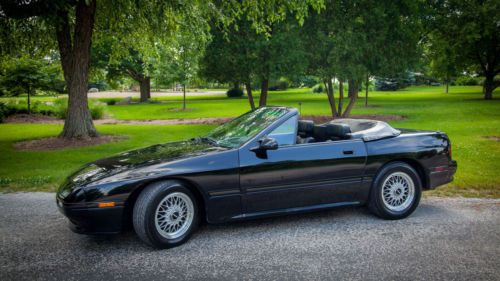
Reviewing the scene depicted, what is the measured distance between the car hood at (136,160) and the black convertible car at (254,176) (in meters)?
0.02

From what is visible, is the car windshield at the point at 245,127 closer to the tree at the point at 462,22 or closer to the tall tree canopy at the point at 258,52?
the tall tree canopy at the point at 258,52

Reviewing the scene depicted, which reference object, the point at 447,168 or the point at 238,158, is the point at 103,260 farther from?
the point at 447,168

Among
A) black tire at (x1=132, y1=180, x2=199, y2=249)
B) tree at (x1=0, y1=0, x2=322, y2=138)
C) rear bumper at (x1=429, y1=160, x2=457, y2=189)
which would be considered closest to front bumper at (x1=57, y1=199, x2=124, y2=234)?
black tire at (x1=132, y1=180, x2=199, y2=249)

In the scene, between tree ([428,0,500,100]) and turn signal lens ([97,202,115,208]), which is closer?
turn signal lens ([97,202,115,208])

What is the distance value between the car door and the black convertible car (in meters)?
0.01

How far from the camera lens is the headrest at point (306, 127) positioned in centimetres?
541

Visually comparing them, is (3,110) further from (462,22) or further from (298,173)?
(462,22)

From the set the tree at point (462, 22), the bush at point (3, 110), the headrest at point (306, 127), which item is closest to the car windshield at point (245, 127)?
the headrest at point (306, 127)

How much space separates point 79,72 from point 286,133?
9.65m

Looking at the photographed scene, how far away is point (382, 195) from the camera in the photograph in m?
5.10

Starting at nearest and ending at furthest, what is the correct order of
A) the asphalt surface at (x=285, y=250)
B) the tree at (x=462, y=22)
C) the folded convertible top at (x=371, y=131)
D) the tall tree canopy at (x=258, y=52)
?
the asphalt surface at (x=285, y=250) < the folded convertible top at (x=371, y=131) < the tall tree canopy at (x=258, y=52) < the tree at (x=462, y=22)

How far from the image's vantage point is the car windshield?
15.8 ft

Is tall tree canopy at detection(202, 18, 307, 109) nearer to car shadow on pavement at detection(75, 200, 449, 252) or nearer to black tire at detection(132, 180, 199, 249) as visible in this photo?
car shadow on pavement at detection(75, 200, 449, 252)

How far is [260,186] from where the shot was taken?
15.0ft
